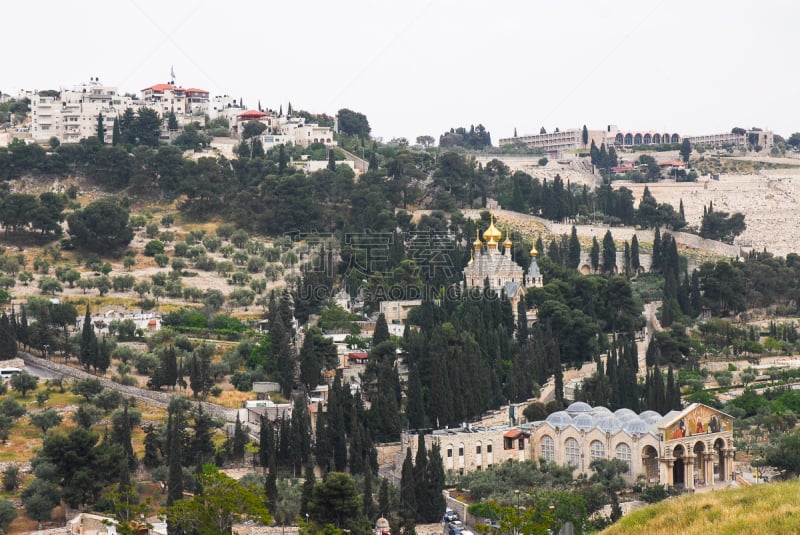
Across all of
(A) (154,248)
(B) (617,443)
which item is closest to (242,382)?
(B) (617,443)

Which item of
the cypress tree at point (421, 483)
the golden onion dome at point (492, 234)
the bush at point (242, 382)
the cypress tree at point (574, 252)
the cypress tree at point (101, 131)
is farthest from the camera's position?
the cypress tree at point (101, 131)

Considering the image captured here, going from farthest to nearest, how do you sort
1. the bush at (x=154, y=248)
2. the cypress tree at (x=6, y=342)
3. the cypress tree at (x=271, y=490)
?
1. the bush at (x=154, y=248)
2. the cypress tree at (x=6, y=342)
3. the cypress tree at (x=271, y=490)

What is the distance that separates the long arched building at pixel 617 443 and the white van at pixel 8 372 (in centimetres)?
1571

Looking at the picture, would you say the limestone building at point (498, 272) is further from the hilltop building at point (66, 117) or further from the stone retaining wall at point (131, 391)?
the hilltop building at point (66, 117)

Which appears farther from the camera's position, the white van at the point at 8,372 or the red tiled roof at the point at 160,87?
the red tiled roof at the point at 160,87

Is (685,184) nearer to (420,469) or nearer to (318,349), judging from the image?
(318,349)

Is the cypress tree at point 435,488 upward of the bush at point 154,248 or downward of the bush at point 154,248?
downward

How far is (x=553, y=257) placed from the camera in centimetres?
7144

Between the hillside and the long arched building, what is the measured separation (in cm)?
1850

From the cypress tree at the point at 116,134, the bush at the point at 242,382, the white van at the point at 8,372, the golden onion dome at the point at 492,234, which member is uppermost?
the cypress tree at the point at 116,134

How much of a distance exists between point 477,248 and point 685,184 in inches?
1817

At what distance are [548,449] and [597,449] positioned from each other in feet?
6.07

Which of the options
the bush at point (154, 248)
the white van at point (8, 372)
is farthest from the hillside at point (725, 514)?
the bush at point (154, 248)

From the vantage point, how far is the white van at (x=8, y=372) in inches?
2015
